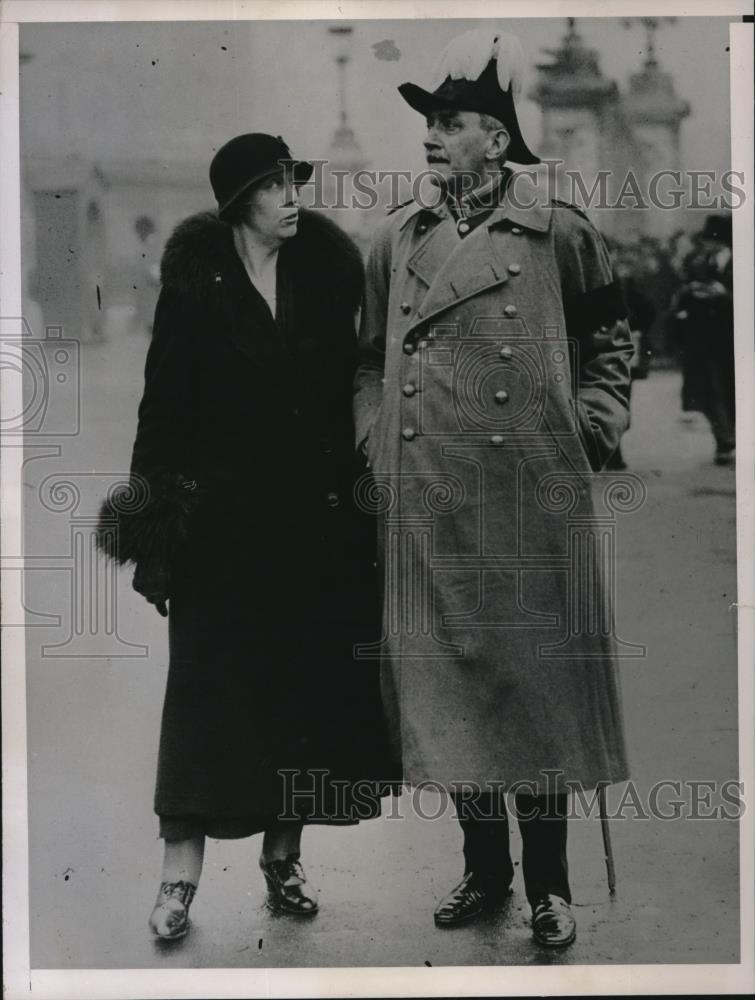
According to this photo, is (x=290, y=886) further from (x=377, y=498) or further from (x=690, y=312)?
(x=690, y=312)

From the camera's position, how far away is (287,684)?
385 cm

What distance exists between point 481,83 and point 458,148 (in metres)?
0.22

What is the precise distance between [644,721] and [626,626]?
1.04 feet

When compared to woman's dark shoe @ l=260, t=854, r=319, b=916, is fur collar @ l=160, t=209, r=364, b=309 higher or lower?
higher

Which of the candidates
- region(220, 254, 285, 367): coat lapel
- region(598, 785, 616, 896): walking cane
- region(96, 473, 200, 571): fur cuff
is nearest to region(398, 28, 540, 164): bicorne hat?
region(220, 254, 285, 367): coat lapel

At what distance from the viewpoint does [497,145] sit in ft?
12.5

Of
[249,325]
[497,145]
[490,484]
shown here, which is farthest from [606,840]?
[497,145]

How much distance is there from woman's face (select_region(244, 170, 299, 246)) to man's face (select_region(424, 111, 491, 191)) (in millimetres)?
456

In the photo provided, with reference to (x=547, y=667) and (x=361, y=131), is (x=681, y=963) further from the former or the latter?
(x=361, y=131)

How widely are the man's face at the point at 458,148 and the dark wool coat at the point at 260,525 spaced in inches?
15.5

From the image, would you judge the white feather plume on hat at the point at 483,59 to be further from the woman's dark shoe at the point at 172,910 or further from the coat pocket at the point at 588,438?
the woman's dark shoe at the point at 172,910

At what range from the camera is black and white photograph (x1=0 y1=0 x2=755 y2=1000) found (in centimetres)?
379

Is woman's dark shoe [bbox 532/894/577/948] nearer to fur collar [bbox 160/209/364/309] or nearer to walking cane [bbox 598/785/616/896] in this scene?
walking cane [bbox 598/785/616/896]

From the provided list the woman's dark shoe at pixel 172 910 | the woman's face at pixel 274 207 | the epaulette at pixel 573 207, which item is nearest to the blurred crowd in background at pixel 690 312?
the epaulette at pixel 573 207
